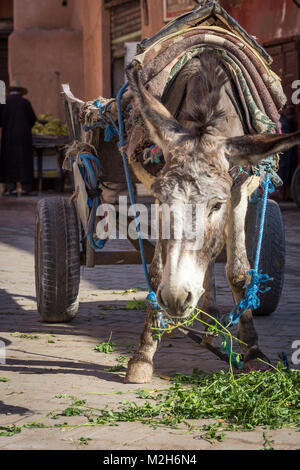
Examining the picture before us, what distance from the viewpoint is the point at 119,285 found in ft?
25.2

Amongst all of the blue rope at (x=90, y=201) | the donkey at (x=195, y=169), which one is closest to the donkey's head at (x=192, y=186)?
the donkey at (x=195, y=169)

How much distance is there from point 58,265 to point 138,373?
5.00 feet

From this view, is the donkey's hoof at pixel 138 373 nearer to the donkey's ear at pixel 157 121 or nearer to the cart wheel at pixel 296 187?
the donkey's ear at pixel 157 121

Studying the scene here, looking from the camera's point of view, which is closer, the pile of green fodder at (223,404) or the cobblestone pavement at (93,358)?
the cobblestone pavement at (93,358)

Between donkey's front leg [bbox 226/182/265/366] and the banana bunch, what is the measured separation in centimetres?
1636

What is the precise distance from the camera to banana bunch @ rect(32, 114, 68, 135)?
20.8 metres

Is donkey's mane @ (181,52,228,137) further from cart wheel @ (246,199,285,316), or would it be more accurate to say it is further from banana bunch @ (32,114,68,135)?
banana bunch @ (32,114,68,135)

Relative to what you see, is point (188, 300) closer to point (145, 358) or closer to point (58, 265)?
point (145, 358)

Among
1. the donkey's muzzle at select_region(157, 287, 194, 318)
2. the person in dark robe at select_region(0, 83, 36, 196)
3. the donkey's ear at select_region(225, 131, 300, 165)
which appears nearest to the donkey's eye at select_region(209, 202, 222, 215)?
the donkey's ear at select_region(225, 131, 300, 165)

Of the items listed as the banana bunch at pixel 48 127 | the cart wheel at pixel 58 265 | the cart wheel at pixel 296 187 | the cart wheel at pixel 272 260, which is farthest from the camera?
the banana bunch at pixel 48 127

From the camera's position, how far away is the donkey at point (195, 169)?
3.62 meters

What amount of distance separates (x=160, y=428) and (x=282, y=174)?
1221 cm

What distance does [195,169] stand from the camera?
12.2 feet

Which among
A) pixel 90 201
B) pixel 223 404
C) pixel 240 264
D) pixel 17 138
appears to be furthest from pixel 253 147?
pixel 17 138
